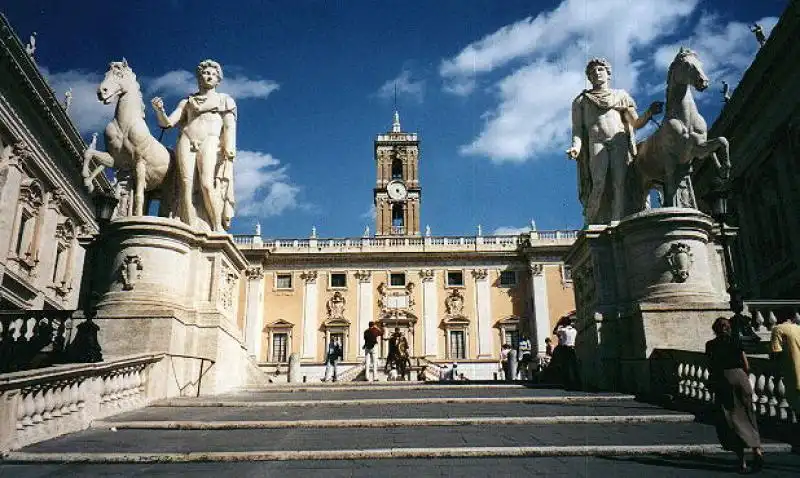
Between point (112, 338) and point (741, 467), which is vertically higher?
point (112, 338)

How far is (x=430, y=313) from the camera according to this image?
139ft

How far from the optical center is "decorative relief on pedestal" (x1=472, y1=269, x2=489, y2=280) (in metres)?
43.0

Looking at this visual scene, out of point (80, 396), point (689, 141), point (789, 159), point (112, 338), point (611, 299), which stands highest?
point (789, 159)

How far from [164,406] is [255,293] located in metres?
34.8

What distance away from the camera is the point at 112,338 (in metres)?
8.59

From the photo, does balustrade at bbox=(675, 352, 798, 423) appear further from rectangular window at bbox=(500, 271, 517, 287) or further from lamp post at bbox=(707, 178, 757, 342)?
rectangular window at bbox=(500, 271, 517, 287)

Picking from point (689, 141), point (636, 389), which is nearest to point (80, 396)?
point (636, 389)

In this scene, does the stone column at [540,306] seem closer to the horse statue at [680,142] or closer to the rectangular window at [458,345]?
the rectangular window at [458,345]

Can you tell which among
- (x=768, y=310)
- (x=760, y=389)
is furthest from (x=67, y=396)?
(x=768, y=310)

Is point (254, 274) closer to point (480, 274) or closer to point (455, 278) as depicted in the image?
point (455, 278)

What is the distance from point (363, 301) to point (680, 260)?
3477 centimetres

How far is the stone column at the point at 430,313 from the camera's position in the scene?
41.7 metres

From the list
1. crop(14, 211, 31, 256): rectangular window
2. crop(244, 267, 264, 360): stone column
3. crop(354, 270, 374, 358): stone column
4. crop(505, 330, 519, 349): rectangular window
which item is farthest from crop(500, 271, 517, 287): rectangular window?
crop(14, 211, 31, 256): rectangular window

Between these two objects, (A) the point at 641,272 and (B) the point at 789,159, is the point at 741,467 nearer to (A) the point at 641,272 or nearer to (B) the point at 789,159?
(A) the point at 641,272
